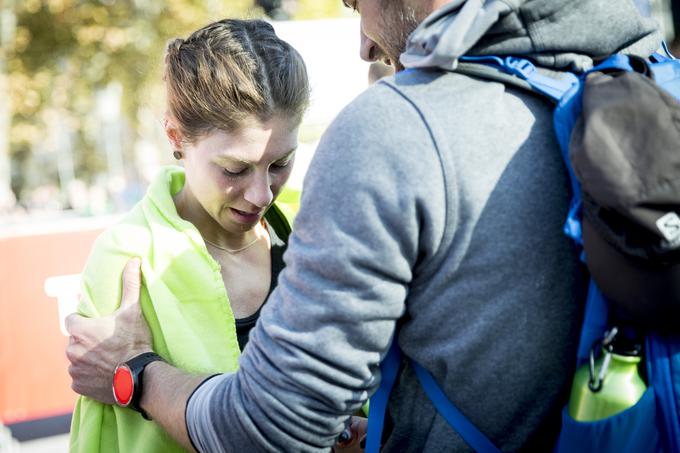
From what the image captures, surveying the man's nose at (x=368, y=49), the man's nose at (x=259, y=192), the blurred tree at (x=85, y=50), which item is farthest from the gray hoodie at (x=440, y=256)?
the blurred tree at (x=85, y=50)

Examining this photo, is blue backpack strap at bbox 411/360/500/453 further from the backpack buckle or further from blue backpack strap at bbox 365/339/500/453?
the backpack buckle

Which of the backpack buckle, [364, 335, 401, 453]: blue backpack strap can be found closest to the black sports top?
[364, 335, 401, 453]: blue backpack strap

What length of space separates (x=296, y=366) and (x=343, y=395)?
0.10 m

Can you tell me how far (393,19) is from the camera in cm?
162

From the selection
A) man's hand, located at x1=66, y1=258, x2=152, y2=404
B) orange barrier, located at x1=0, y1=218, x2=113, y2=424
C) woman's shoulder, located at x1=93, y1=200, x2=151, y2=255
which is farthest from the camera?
orange barrier, located at x1=0, y1=218, x2=113, y2=424

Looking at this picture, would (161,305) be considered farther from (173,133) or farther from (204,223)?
(173,133)

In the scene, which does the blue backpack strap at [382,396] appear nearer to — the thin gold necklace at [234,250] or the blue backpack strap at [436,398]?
the blue backpack strap at [436,398]

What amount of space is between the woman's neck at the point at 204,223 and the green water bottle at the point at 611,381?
5.37ft

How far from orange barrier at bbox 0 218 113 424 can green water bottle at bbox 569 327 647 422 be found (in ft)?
15.2

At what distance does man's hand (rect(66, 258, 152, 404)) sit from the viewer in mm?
2096

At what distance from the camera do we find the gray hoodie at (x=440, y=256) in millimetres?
1242

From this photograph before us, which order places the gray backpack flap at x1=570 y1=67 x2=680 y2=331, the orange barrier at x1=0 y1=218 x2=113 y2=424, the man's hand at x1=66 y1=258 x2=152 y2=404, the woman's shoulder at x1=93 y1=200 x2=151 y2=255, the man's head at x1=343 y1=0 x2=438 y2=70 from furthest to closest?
the orange barrier at x1=0 y1=218 x2=113 y2=424 → the woman's shoulder at x1=93 y1=200 x2=151 y2=255 → the man's hand at x1=66 y1=258 x2=152 y2=404 → the man's head at x1=343 y1=0 x2=438 y2=70 → the gray backpack flap at x1=570 y1=67 x2=680 y2=331

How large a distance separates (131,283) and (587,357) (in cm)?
136

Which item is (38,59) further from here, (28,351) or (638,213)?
(638,213)
